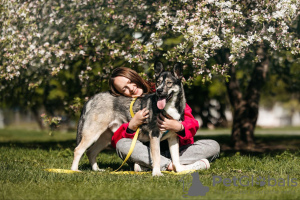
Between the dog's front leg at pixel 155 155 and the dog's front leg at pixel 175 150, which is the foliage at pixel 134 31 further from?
the dog's front leg at pixel 155 155

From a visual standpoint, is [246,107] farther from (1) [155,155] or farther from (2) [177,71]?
(1) [155,155]

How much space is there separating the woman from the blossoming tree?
91 cm

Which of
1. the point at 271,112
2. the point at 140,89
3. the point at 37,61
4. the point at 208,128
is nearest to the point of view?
the point at 140,89

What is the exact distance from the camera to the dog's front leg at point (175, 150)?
18.3 feet

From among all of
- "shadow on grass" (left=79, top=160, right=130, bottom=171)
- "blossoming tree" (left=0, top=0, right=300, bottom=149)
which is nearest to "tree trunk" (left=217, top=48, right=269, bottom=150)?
"blossoming tree" (left=0, top=0, right=300, bottom=149)

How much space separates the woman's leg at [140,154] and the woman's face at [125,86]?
0.80 meters

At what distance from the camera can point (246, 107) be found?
34.3 ft

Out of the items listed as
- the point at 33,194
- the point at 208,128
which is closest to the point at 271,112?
the point at 208,128

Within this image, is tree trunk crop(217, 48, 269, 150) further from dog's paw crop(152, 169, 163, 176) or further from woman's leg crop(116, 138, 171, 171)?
dog's paw crop(152, 169, 163, 176)

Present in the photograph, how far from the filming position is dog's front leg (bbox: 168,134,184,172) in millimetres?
5586

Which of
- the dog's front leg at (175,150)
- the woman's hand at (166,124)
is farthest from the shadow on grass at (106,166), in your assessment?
the woman's hand at (166,124)

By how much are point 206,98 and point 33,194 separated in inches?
677

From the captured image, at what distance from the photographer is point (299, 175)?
206 inches

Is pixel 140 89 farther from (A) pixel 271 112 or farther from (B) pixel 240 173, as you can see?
(A) pixel 271 112
